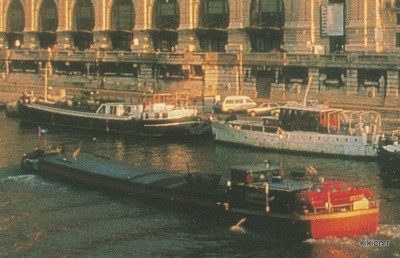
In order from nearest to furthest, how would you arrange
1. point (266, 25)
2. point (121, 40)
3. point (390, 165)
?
1. point (390, 165)
2. point (266, 25)
3. point (121, 40)

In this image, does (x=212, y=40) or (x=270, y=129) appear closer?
(x=270, y=129)

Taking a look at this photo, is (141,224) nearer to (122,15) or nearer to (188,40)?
(188,40)

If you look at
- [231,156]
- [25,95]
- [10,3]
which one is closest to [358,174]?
[231,156]

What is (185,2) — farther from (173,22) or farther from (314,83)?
(314,83)

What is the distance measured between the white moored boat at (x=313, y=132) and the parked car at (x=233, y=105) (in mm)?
13038

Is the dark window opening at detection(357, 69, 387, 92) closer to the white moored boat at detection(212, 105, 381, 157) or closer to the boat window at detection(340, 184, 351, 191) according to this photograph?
the white moored boat at detection(212, 105, 381, 157)

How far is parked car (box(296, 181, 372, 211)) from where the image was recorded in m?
44.9

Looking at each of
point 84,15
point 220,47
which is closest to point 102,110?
point 220,47

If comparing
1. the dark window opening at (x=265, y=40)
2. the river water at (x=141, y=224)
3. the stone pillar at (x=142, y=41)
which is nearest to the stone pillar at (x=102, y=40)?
the stone pillar at (x=142, y=41)

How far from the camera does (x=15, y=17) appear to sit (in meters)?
146

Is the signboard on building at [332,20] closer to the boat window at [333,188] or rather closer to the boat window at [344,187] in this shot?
the boat window at [344,187]

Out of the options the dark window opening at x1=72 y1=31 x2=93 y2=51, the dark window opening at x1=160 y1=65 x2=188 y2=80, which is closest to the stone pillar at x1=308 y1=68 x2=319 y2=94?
the dark window opening at x1=160 y1=65 x2=188 y2=80

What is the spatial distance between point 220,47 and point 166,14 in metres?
10.3

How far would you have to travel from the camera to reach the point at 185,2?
11650 centimetres
